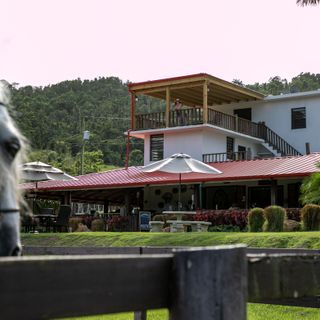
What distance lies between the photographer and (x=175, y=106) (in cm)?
3350

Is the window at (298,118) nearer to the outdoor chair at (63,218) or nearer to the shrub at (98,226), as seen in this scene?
the shrub at (98,226)

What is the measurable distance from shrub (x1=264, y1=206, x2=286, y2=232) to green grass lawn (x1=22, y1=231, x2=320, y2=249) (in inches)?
105

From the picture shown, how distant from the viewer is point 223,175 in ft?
84.7

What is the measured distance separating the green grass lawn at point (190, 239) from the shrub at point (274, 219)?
2.66 meters

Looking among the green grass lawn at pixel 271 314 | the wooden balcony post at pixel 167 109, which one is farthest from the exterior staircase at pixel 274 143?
the green grass lawn at pixel 271 314

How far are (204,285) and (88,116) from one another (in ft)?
246

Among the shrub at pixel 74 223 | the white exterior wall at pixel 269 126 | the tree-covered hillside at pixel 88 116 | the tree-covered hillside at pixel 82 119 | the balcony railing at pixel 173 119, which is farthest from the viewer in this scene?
the tree-covered hillside at pixel 88 116

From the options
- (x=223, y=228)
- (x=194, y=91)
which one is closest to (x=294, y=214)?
(x=223, y=228)

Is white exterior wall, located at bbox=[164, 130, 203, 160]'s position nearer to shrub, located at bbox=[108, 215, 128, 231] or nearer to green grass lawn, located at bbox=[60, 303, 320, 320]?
shrub, located at bbox=[108, 215, 128, 231]

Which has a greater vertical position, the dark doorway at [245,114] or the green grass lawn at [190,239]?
the dark doorway at [245,114]

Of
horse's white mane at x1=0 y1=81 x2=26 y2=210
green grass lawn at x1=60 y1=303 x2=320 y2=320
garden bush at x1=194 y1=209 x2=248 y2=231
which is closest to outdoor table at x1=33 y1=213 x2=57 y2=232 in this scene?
garden bush at x1=194 y1=209 x2=248 y2=231

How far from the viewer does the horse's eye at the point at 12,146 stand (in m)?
2.19

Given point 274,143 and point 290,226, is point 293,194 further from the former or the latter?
point 290,226

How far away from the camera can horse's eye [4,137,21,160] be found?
7.19ft
